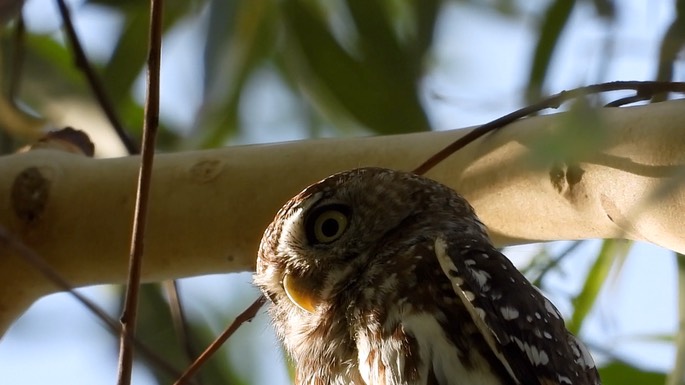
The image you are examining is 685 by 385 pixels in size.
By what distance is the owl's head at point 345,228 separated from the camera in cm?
193

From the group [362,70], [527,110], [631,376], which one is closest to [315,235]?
[527,110]

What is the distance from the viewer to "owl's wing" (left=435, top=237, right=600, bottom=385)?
1602 mm

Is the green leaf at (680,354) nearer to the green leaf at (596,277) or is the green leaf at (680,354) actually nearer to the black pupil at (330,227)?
the green leaf at (596,277)

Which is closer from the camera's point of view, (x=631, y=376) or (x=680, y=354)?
(x=680, y=354)

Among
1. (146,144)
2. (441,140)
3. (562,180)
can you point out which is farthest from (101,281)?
(562,180)

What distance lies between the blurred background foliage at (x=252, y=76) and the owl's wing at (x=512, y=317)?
417mm

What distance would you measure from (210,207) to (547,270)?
70 cm

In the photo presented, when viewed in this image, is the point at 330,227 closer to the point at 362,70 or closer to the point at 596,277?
the point at 362,70

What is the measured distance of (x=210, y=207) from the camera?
1.93 m

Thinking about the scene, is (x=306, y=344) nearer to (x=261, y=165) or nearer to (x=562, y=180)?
(x=261, y=165)

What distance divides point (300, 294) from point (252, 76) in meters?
1.09

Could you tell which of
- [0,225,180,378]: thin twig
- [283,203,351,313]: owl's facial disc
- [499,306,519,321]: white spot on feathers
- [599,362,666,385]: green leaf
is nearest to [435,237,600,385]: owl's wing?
[499,306,519,321]: white spot on feathers

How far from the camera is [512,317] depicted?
5.43ft

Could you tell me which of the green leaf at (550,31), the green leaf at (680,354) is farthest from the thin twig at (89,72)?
the green leaf at (680,354)
